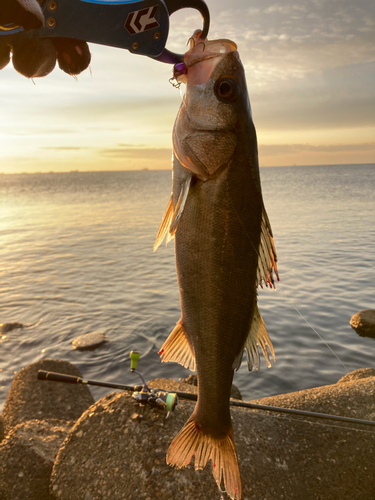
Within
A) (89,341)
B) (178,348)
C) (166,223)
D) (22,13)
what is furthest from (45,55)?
(89,341)

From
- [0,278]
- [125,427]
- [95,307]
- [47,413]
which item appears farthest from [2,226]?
[125,427]

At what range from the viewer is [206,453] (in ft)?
9.50

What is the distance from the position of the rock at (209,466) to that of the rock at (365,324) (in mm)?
7497

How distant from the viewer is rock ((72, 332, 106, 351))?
11477 mm

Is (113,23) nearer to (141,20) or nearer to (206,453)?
(141,20)

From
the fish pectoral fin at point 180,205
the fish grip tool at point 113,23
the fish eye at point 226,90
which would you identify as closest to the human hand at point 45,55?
the fish grip tool at point 113,23

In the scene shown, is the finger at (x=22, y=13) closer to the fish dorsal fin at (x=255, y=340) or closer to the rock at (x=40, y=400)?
the fish dorsal fin at (x=255, y=340)

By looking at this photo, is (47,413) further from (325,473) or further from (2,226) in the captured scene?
(2,226)

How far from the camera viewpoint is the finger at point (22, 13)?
1.95m

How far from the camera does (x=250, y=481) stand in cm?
410

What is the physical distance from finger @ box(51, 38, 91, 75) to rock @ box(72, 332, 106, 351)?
9.65 m

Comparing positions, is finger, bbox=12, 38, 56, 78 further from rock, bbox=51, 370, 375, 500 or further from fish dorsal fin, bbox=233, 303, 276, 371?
rock, bbox=51, 370, 375, 500

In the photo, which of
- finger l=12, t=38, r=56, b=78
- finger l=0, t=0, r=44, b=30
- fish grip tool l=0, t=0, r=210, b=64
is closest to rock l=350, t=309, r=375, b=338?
fish grip tool l=0, t=0, r=210, b=64

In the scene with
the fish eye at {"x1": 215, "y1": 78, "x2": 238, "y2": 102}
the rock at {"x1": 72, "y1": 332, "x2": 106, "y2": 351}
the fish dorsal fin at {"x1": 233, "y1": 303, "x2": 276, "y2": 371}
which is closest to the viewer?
the fish eye at {"x1": 215, "y1": 78, "x2": 238, "y2": 102}
